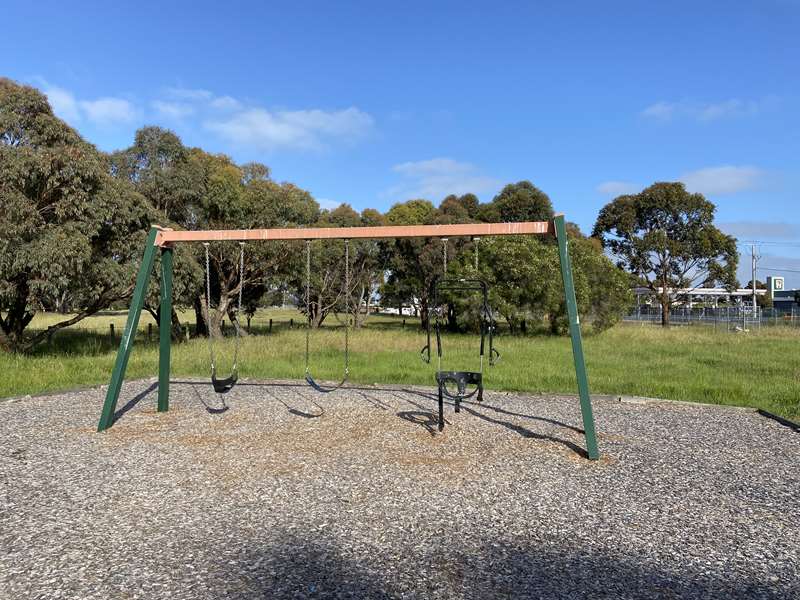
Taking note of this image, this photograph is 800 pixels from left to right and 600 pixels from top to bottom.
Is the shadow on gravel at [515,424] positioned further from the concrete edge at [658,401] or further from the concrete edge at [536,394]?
the concrete edge at [658,401]

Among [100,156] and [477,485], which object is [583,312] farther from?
[477,485]

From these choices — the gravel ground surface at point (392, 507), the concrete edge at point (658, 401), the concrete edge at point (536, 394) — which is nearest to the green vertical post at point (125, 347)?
the gravel ground surface at point (392, 507)

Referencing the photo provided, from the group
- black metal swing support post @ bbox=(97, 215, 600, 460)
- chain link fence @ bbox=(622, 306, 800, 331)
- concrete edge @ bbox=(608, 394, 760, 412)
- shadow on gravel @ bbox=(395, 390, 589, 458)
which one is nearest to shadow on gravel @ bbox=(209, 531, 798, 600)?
black metal swing support post @ bbox=(97, 215, 600, 460)

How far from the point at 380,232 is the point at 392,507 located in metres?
3.30

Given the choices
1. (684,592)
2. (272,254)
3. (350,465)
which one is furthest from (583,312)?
(684,592)

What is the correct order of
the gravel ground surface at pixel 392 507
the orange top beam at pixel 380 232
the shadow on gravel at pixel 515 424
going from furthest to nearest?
the shadow on gravel at pixel 515 424 < the orange top beam at pixel 380 232 < the gravel ground surface at pixel 392 507

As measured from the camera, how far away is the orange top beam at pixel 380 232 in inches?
246

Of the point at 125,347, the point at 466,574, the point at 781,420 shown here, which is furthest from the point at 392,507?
the point at 781,420

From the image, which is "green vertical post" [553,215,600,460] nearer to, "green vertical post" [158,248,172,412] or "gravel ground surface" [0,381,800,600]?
"gravel ground surface" [0,381,800,600]

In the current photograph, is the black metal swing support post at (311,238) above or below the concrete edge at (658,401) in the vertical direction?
above

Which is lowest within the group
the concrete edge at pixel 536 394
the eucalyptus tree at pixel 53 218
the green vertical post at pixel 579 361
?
the concrete edge at pixel 536 394

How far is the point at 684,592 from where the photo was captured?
A: 3096 millimetres

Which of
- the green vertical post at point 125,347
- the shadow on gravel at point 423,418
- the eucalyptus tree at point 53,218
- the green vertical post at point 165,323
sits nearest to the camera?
the green vertical post at point 125,347

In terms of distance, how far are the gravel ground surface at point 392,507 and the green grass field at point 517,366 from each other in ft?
8.75
